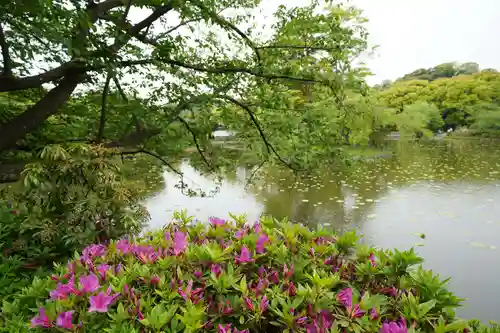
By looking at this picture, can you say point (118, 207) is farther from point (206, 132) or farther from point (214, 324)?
point (206, 132)

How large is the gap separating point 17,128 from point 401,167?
1609 centimetres

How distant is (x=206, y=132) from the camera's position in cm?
407

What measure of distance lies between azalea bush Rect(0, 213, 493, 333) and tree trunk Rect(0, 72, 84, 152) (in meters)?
1.75

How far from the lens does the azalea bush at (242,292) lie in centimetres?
144

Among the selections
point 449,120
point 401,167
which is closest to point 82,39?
point 401,167

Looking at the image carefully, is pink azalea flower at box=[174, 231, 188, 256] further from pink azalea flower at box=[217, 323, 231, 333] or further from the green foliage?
the green foliage

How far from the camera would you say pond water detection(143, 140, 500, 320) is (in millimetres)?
5285

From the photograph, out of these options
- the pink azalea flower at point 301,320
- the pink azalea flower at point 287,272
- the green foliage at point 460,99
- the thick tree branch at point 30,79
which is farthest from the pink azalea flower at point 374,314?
the green foliage at point 460,99

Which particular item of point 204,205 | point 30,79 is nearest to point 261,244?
point 30,79

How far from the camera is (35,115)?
10.5 ft

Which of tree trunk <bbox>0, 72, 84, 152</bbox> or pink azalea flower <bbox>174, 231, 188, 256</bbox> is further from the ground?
tree trunk <bbox>0, 72, 84, 152</bbox>

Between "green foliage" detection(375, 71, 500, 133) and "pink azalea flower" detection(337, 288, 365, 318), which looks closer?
"pink azalea flower" detection(337, 288, 365, 318)

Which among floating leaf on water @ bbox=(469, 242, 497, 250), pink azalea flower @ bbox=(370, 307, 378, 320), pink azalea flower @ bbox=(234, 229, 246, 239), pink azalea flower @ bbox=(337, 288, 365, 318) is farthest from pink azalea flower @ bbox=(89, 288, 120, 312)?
floating leaf on water @ bbox=(469, 242, 497, 250)

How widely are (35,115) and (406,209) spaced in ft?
27.4
